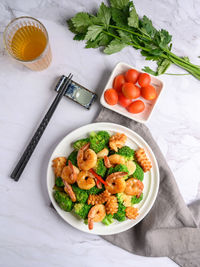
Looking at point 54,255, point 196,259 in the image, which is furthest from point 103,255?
point 196,259

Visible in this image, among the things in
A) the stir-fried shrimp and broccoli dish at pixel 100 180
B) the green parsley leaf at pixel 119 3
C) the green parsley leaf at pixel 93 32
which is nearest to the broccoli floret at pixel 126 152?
the stir-fried shrimp and broccoli dish at pixel 100 180

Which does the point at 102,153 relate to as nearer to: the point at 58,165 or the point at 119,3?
the point at 58,165

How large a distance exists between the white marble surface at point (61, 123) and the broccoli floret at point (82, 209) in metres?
0.30

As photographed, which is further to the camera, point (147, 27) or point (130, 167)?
point (147, 27)

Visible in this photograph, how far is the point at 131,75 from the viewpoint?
5.91ft

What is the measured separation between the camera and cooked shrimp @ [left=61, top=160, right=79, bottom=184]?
5.38ft

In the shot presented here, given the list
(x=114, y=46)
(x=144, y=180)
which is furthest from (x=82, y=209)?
(x=114, y=46)

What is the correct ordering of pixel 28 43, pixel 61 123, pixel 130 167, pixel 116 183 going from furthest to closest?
1. pixel 61 123
2. pixel 28 43
3. pixel 130 167
4. pixel 116 183

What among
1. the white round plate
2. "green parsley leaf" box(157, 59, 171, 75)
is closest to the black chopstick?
the white round plate

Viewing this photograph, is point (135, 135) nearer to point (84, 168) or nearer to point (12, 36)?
point (84, 168)

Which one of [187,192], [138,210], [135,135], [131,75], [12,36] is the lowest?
[138,210]

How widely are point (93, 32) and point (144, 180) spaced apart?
48.4 inches

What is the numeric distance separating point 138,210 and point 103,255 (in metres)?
0.51

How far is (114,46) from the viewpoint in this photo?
1840 millimetres
